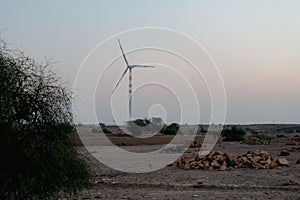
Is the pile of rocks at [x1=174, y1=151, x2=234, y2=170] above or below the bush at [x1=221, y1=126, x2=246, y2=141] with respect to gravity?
below

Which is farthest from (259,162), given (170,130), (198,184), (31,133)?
(170,130)

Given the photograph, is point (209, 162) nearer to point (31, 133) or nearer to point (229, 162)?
point (229, 162)

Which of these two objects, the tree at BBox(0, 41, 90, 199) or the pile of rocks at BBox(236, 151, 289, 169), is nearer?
the tree at BBox(0, 41, 90, 199)

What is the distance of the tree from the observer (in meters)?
11.7

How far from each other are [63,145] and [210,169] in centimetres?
1963

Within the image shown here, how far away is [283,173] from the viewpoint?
2859cm

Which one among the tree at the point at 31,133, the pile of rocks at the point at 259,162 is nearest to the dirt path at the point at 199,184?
the pile of rocks at the point at 259,162

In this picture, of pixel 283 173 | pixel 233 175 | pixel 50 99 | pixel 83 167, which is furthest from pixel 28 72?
pixel 283 173

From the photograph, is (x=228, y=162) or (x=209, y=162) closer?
(x=209, y=162)

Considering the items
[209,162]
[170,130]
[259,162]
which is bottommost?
[259,162]

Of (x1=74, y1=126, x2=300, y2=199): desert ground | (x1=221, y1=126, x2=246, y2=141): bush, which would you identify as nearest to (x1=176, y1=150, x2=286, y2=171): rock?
(x1=74, y1=126, x2=300, y2=199): desert ground

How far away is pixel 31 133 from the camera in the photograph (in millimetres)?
11938

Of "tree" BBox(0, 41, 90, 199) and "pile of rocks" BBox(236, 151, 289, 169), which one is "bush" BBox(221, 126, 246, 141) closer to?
"pile of rocks" BBox(236, 151, 289, 169)

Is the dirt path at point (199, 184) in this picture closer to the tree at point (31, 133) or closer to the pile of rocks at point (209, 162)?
the pile of rocks at point (209, 162)
